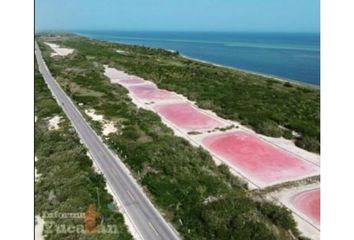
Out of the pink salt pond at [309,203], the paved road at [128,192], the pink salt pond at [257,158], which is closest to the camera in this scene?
the paved road at [128,192]

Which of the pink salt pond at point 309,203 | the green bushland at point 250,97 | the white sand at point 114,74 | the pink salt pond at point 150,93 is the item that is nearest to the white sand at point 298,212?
the pink salt pond at point 309,203

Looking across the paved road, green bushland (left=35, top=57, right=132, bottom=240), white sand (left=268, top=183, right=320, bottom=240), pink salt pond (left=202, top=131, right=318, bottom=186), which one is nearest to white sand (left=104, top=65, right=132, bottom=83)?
the paved road

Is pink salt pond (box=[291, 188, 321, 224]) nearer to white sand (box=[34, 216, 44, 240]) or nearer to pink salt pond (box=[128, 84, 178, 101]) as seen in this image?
white sand (box=[34, 216, 44, 240])

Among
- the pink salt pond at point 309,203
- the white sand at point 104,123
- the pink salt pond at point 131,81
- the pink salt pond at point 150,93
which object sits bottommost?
the pink salt pond at point 309,203

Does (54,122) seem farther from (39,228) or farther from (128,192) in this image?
(39,228)

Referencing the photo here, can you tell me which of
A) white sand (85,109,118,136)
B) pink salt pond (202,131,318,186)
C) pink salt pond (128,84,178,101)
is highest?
pink salt pond (128,84,178,101)

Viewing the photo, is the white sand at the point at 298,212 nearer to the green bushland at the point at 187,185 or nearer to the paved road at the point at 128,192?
the green bushland at the point at 187,185

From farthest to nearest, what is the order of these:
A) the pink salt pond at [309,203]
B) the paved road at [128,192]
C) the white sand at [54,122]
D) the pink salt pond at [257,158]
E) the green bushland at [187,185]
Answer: the white sand at [54,122] < the pink salt pond at [257,158] < the pink salt pond at [309,203] < the green bushland at [187,185] < the paved road at [128,192]

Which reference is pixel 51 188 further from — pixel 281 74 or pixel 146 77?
pixel 281 74
